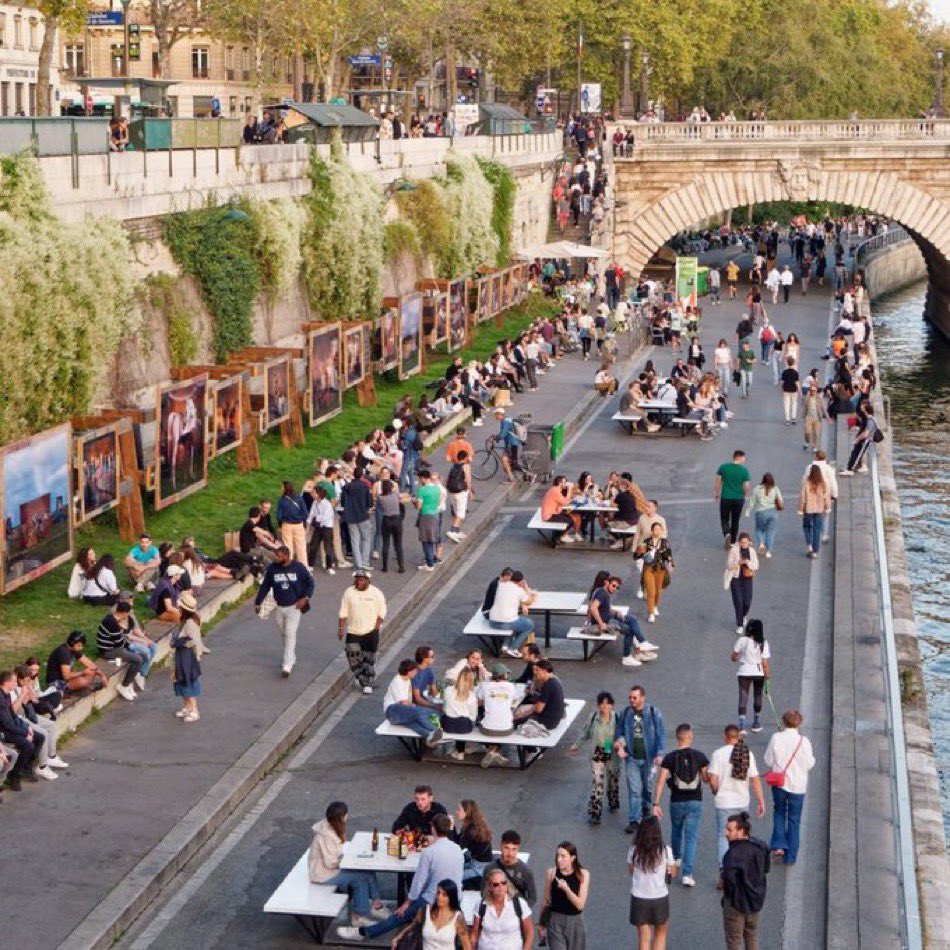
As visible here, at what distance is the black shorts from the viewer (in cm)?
1491

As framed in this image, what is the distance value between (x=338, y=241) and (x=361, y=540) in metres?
13.5

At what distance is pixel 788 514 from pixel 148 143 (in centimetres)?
1137

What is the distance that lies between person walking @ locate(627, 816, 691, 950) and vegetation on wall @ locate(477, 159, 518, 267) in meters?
40.6

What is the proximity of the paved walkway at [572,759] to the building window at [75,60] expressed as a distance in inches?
2354

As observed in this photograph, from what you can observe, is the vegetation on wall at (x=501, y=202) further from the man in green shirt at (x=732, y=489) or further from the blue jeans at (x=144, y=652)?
the blue jeans at (x=144, y=652)

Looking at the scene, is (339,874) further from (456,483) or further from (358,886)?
(456,483)

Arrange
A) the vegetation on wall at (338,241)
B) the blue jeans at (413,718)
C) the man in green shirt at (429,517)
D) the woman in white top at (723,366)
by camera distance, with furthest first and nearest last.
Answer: the woman in white top at (723,366), the vegetation on wall at (338,241), the man in green shirt at (429,517), the blue jeans at (413,718)

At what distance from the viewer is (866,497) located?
110ft

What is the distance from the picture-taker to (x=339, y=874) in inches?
627

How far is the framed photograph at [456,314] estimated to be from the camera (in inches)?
1839

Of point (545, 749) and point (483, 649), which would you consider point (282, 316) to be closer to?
point (483, 649)

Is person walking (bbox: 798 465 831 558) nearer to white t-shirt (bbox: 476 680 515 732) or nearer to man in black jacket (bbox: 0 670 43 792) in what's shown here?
white t-shirt (bbox: 476 680 515 732)

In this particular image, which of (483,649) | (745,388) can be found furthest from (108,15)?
(483,649)

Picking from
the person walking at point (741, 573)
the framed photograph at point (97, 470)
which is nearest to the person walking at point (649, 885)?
the person walking at point (741, 573)
